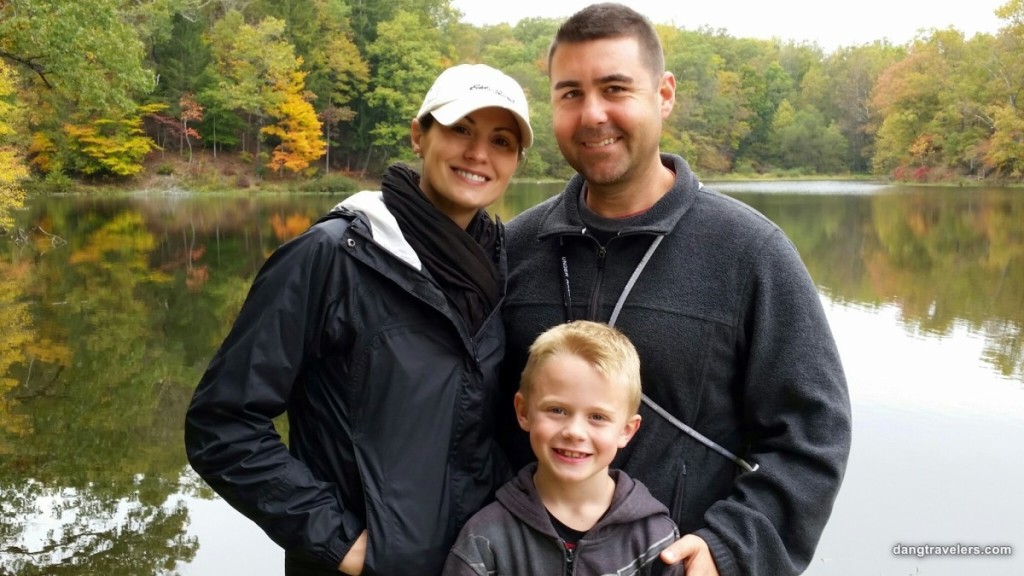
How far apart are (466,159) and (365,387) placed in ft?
1.98

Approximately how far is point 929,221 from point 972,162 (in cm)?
2237

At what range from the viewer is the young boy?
Answer: 1843mm

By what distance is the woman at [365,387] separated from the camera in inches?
71.8

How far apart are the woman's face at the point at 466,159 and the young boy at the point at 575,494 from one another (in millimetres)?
419

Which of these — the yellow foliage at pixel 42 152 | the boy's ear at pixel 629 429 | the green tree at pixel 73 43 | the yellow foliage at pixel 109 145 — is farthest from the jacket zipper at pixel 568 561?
the yellow foliage at pixel 42 152

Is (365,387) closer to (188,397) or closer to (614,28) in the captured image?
(614,28)

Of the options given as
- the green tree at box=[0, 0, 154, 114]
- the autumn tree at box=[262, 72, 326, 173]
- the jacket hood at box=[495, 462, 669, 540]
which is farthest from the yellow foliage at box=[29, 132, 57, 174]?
the jacket hood at box=[495, 462, 669, 540]

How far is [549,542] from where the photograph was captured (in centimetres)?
185

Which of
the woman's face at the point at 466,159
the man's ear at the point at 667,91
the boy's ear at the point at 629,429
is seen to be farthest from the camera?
the man's ear at the point at 667,91

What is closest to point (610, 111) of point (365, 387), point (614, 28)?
point (614, 28)

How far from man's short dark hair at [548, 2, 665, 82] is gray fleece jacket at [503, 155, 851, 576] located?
0.31 metres

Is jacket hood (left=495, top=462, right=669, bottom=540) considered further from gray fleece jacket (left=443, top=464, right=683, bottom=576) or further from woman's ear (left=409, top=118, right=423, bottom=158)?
woman's ear (left=409, top=118, right=423, bottom=158)

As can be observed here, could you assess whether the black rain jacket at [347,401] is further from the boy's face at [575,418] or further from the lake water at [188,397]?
the lake water at [188,397]

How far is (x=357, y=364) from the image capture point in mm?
1880
